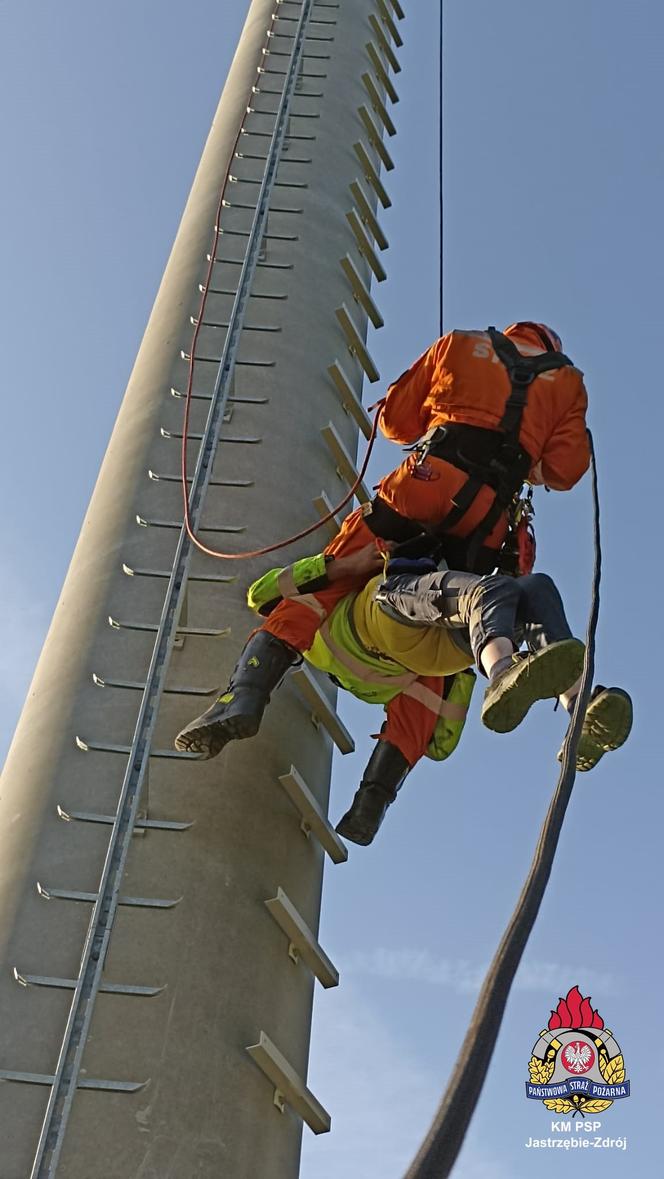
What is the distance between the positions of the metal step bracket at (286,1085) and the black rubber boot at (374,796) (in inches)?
50.9

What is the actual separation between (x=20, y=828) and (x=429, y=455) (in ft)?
8.10

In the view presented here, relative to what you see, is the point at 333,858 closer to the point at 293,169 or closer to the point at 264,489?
the point at 264,489

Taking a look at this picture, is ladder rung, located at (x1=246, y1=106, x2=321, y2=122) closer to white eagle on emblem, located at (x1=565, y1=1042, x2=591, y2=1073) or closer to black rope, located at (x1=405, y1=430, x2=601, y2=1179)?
white eagle on emblem, located at (x1=565, y1=1042, x2=591, y2=1073)

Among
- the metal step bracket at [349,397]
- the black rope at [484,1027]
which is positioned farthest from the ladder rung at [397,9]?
the black rope at [484,1027]

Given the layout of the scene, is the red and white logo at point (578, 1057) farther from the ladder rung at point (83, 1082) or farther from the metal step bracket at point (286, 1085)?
the ladder rung at point (83, 1082)

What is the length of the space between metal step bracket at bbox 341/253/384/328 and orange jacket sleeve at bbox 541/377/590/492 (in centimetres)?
362

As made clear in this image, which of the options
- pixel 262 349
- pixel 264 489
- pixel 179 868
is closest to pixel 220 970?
pixel 179 868

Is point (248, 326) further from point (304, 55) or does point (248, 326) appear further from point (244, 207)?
point (304, 55)

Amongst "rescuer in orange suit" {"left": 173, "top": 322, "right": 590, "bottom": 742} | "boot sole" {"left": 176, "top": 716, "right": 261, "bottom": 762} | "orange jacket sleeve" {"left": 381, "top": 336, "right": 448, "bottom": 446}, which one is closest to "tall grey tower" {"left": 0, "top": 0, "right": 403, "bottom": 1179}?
"boot sole" {"left": 176, "top": 716, "right": 261, "bottom": 762}

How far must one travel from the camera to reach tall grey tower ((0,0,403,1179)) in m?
5.72

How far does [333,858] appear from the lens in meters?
7.36

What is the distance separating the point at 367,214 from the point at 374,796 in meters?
5.71

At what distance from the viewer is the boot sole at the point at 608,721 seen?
19.5 ft

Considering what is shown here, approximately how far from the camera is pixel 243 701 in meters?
6.61
